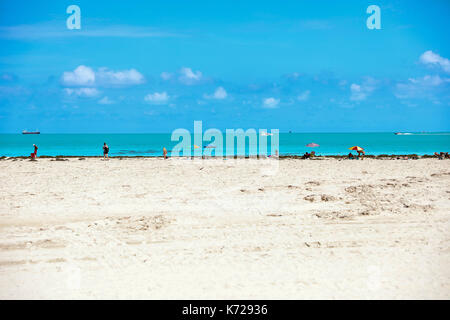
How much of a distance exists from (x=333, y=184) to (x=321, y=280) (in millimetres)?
9573

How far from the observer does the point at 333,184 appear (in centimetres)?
1559

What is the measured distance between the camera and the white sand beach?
6.25 metres

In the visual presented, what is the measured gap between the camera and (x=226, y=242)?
8469 millimetres

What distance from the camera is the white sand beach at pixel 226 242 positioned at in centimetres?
625

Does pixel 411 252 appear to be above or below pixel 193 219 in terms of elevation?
below

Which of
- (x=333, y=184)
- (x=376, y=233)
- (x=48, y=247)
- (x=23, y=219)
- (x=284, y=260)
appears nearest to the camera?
(x=284, y=260)

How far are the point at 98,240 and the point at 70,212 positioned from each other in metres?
2.87

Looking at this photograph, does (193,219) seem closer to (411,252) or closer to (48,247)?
(48,247)
